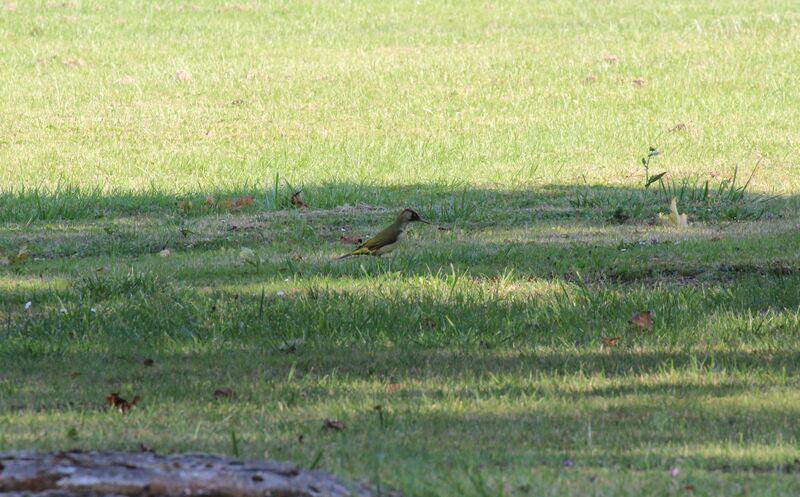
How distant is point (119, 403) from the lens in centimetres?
636

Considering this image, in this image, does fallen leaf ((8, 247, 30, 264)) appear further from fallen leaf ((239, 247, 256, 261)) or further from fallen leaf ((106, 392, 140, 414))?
fallen leaf ((106, 392, 140, 414))

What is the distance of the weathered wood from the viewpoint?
13.6ft

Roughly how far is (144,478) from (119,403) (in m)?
2.27

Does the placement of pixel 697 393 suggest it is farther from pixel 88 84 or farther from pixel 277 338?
pixel 88 84

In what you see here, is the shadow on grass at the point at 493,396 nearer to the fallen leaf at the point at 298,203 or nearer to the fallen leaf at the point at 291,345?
the fallen leaf at the point at 291,345

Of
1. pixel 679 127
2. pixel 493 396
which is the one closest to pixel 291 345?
pixel 493 396

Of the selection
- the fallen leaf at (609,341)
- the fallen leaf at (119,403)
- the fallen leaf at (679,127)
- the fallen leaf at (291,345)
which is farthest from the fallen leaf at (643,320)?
the fallen leaf at (679,127)

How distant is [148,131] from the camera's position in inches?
703

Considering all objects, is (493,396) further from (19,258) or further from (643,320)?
(19,258)

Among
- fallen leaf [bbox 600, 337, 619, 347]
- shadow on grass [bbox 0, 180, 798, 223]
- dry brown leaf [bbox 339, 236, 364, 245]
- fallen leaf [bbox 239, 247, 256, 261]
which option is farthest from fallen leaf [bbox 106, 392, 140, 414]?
shadow on grass [bbox 0, 180, 798, 223]

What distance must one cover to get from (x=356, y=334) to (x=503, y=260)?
236cm

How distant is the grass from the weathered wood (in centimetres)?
62

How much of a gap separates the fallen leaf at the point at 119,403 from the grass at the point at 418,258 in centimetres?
9

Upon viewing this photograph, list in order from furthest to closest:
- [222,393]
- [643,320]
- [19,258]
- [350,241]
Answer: [350,241]
[19,258]
[643,320]
[222,393]
